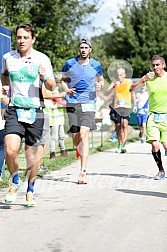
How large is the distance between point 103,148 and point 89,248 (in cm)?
1157

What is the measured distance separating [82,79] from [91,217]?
11.5 feet

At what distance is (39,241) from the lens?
18.8 ft

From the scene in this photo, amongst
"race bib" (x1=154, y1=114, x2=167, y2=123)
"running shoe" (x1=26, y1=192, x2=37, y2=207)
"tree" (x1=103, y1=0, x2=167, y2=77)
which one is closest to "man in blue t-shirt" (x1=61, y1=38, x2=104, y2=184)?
"race bib" (x1=154, y1=114, x2=167, y2=123)

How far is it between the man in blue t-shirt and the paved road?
30.2 inches

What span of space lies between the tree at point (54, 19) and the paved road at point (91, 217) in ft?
57.2

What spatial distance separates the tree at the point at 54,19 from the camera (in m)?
27.4

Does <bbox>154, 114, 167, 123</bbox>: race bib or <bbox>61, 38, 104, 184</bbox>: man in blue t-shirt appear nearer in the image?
<bbox>61, 38, 104, 184</bbox>: man in blue t-shirt

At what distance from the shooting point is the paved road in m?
5.62

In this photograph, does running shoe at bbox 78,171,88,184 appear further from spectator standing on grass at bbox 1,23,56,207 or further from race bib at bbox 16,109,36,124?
race bib at bbox 16,109,36,124

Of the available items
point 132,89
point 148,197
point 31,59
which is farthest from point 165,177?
point 31,59

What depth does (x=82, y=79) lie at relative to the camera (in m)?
9.97

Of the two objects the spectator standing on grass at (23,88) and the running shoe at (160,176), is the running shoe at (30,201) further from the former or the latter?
the running shoe at (160,176)

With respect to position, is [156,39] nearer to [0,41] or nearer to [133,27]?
[133,27]

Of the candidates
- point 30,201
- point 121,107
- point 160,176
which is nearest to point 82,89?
point 160,176
